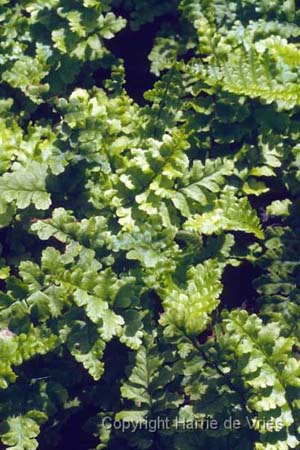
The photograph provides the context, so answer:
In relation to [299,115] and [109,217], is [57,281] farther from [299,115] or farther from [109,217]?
[299,115]

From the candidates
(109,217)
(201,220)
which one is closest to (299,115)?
(201,220)

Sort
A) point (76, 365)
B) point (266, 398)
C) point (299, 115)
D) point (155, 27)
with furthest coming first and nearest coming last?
point (155, 27)
point (299, 115)
point (76, 365)
point (266, 398)

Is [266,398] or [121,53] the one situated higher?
[121,53]

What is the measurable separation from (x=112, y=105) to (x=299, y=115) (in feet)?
3.02

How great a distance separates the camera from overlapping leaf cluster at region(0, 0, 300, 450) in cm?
290

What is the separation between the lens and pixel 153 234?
3105 mm

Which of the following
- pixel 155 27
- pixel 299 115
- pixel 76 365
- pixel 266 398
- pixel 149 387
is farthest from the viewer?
pixel 155 27

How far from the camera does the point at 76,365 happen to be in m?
3.23

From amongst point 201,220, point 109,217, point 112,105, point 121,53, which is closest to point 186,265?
point 201,220

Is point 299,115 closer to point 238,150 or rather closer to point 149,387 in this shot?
point 238,150

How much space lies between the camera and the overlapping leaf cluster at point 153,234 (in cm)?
290

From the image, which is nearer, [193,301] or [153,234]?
[193,301]

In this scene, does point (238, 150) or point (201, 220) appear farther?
point (238, 150)

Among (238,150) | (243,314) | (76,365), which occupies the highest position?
(238,150)
